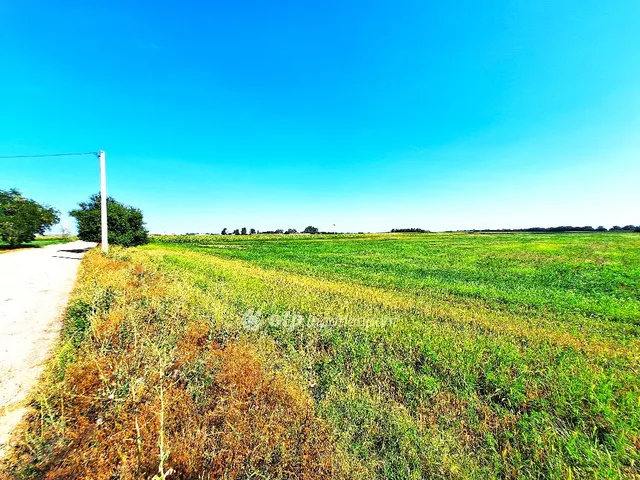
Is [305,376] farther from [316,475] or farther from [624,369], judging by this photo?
[624,369]

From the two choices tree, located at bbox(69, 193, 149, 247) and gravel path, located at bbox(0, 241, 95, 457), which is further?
tree, located at bbox(69, 193, 149, 247)

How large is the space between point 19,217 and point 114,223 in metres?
12.3

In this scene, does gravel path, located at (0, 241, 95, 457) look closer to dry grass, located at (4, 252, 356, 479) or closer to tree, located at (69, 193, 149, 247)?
dry grass, located at (4, 252, 356, 479)

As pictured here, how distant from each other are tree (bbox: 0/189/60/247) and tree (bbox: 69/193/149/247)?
7.47 m

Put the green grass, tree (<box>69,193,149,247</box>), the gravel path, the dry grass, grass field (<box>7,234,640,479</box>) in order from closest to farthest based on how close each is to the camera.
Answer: the dry grass, grass field (<box>7,234,640,479</box>), the green grass, the gravel path, tree (<box>69,193,149,247</box>)

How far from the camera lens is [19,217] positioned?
30.8 meters

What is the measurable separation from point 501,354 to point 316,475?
15.6 ft

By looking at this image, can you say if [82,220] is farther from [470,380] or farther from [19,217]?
[470,380]

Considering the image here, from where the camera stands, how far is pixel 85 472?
7.72 ft

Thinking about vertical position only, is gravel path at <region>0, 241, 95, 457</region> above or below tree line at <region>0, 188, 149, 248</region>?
below

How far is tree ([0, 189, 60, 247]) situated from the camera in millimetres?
30156

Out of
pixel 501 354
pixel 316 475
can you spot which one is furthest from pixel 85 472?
pixel 501 354

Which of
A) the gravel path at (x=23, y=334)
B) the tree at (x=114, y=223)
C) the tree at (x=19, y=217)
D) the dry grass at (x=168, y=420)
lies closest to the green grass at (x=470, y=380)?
the dry grass at (x=168, y=420)

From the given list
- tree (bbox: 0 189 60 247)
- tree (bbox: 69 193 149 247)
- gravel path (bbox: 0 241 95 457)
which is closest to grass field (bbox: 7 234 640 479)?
gravel path (bbox: 0 241 95 457)
